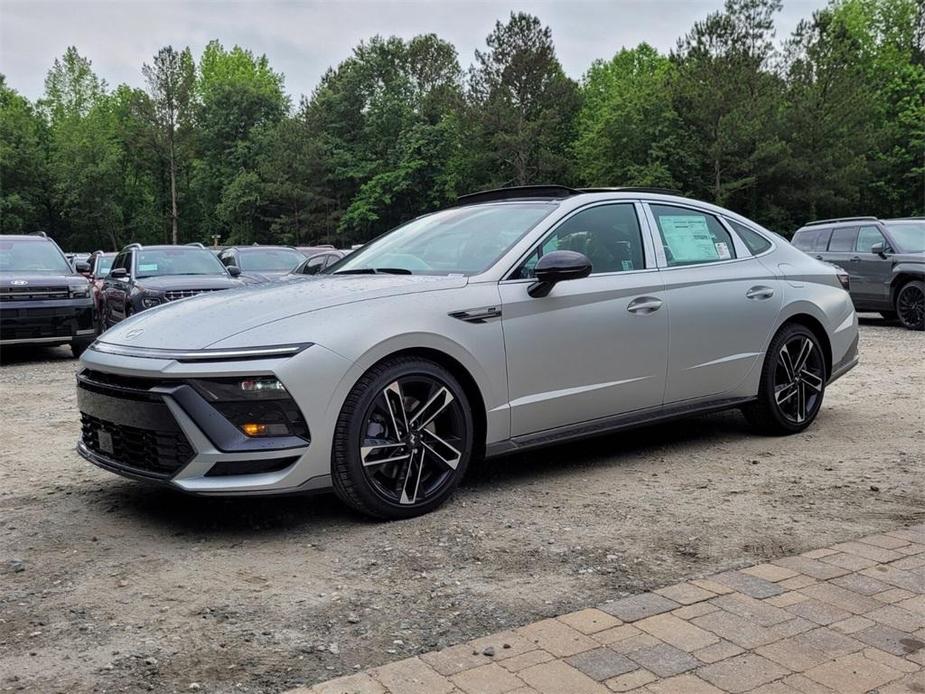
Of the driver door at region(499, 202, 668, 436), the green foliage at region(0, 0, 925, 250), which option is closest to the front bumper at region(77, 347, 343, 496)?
the driver door at region(499, 202, 668, 436)

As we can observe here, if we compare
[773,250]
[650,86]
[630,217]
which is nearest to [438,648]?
[630,217]

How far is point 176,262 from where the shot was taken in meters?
13.4

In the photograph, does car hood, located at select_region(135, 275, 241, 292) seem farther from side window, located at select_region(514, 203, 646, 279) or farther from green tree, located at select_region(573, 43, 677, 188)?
green tree, located at select_region(573, 43, 677, 188)

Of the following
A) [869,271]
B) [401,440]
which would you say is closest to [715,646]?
[401,440]

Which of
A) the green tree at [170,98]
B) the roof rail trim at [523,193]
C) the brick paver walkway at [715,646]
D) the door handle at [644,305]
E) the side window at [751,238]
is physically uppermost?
the green tree at [170,98]

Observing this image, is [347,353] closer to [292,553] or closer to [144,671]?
[292,553]

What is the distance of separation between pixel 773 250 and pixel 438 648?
4317mm

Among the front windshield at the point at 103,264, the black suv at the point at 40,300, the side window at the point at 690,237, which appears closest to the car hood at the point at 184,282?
the black suv at the point at 40,300

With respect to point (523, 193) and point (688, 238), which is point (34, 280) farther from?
point (688, 238)

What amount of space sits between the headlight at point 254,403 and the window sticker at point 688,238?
2757 mm

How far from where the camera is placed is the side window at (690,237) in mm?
5438

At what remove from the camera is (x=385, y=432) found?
406cm

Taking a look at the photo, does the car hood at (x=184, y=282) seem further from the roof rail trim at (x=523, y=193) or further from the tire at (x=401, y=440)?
the tire at (x=401, y=440)

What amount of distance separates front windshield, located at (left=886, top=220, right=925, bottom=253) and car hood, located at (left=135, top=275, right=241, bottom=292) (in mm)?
10587
